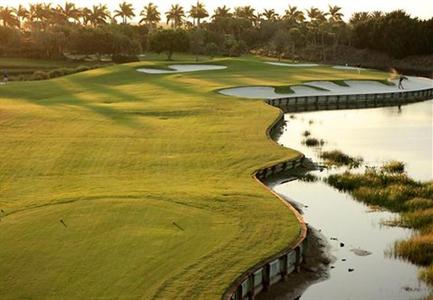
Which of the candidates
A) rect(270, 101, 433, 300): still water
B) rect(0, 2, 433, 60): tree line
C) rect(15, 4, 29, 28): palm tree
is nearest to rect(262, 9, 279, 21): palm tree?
rect(0, 2, 433, 60): tree line

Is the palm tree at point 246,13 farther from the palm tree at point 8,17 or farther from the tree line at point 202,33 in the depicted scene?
the palm tree at point 8,17

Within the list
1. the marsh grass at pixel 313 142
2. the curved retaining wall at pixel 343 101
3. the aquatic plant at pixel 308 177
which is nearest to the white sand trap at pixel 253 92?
the curved retaining wall at pixel 343 101

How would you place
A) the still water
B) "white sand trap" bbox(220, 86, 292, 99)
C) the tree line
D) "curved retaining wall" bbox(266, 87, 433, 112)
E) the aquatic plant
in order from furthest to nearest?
the tree line
"white sand trap" bbox(220, 86, 292, 99)
"curved retaining wall" bbox(266, 87, 433, 112)
the aquatic plant
the still water

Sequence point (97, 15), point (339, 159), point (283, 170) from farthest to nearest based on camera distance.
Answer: point (97, 15)
point (339, 159)
point (283, 170)

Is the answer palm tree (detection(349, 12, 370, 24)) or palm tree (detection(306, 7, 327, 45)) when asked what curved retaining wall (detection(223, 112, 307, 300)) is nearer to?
palm tree (detection(306, 7, 327, 45))

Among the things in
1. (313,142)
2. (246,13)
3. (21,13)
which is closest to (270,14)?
(246,13)

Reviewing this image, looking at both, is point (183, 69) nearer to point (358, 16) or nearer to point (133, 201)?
point (133, 201)
